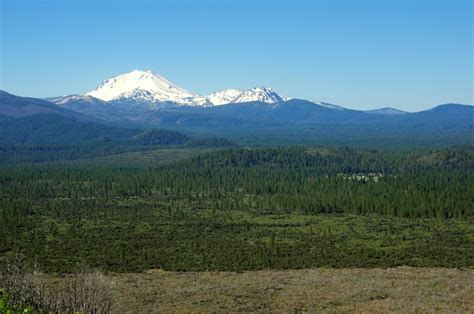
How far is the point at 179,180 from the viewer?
131250mm

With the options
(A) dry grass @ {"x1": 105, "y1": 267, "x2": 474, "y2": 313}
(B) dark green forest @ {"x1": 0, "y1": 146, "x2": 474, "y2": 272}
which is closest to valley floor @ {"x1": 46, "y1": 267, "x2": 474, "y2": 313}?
(A) dry grass @ {"x1": 105, "y1": 267, "x2": 474, "y2": 313}

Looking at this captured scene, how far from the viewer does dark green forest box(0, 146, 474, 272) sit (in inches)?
2424

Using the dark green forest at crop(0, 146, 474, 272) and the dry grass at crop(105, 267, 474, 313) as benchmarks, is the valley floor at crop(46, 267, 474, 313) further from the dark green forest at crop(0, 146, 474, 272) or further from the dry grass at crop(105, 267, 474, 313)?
the dark green forest at crop(0, 146, 474, 272)

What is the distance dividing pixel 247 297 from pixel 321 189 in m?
71.0

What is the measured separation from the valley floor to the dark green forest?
15.6 ft

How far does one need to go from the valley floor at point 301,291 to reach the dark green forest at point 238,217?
4.76m

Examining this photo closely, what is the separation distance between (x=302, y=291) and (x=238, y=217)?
44.0 meters

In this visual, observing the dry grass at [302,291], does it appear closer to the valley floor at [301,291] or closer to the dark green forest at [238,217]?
the valley floor at [301,291]

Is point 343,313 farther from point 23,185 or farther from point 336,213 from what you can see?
point 23,185

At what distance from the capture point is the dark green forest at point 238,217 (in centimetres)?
6156

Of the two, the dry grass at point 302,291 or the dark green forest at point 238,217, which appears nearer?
the dry grass at point 302,291

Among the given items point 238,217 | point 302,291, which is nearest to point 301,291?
point 302,291

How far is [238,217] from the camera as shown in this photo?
8938cm

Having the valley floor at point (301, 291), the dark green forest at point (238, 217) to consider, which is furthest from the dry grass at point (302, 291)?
the dark green forest at point (238, 217)
